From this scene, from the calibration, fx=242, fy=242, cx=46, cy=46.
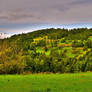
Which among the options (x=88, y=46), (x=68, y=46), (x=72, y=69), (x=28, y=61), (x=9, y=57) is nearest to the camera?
(x=9, y=57)

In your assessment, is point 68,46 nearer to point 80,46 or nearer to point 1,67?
point 80,46

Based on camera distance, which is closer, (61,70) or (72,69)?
(61,70)

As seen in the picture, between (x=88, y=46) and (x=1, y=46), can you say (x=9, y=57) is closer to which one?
(x=1, y=46)

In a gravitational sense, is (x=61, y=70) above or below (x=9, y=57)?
below

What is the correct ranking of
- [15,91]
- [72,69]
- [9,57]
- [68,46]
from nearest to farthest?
[15,91]
[9,57]
[72,69]
[68,46]

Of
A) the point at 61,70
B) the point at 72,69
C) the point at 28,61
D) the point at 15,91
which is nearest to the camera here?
the point at 15,91

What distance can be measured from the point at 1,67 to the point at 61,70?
36.8m

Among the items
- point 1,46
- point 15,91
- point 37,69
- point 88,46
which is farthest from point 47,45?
point 15,91

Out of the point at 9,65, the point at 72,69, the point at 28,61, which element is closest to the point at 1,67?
the point at 9,65

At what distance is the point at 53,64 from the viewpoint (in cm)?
9350

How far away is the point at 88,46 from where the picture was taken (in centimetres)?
18125

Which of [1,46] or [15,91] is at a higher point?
[1,46]

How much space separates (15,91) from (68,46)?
178 meters

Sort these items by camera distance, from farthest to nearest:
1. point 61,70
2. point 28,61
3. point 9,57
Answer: point 61,70 < point 28,61 < point 9,57
